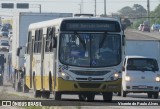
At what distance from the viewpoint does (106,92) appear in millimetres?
33281

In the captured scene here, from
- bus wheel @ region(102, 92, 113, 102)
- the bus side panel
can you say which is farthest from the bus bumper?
the bus side panel

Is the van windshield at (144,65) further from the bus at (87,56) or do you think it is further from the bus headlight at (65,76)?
the bus headlight at (65,76)

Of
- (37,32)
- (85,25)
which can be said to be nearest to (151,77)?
(37,32)

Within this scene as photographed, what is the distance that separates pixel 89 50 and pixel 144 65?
10070 mm

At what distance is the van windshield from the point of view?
4258 cm

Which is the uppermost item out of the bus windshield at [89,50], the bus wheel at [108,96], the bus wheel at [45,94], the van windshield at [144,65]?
the bus windshield at [89,50]

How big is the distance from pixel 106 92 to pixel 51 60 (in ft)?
8.71

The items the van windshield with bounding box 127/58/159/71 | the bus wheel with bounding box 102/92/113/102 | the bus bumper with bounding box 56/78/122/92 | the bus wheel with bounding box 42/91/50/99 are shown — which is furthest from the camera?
the van windshield with bounding box 127/58/159/71

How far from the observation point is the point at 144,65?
42719 millimetres

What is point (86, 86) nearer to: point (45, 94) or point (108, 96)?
point (108, 96)

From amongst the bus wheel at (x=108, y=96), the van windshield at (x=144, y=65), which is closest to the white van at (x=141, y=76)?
the van windshield at (x=144, y=65)

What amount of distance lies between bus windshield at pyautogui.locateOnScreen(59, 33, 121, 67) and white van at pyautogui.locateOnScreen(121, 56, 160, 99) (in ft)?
29.3

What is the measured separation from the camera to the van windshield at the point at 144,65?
140ft

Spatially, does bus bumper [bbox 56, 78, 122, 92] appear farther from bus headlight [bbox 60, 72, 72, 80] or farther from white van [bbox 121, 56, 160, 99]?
white van [bbox 121, 56, 160, 99]
